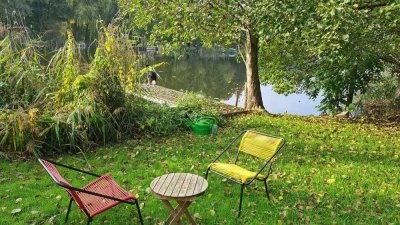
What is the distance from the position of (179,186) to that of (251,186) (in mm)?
1843

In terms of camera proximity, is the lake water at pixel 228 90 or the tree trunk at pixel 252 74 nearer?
the tree trunk at pixel 252 74

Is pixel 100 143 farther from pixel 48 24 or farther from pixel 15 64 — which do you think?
pixel 48 24

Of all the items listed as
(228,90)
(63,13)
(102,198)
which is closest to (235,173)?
(102,198)

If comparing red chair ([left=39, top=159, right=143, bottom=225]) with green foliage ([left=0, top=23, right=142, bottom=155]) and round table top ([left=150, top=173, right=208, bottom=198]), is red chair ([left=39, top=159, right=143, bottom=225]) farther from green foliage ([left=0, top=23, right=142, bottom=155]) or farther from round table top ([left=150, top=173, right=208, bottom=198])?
green foliage ([left=0, top=23, right=142, bottom=155])

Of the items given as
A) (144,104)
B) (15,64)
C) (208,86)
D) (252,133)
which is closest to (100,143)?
(144,104)

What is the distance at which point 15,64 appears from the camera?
25.3 ft

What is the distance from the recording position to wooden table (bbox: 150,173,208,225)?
3551 mm

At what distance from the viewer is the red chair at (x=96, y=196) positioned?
11.4 feet

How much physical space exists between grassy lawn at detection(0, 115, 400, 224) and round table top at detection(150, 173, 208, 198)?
640 millimetres

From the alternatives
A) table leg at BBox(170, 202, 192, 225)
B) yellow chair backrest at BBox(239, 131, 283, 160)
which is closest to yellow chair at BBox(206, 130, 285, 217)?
yellow chair backrest at BBox(239, 131, 283, 160)

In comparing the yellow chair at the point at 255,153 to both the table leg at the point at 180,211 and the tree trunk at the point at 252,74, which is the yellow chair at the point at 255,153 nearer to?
the table leg at the point at 180,211

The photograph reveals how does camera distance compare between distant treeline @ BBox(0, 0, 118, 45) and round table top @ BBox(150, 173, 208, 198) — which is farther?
distant treeline @ BBox(0, 0, 118, 45)

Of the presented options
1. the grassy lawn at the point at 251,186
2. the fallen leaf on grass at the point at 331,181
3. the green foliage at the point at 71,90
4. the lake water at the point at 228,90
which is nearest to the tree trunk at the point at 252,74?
the grassy lawn at the point at 251,186

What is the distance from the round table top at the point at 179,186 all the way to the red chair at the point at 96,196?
313mm
